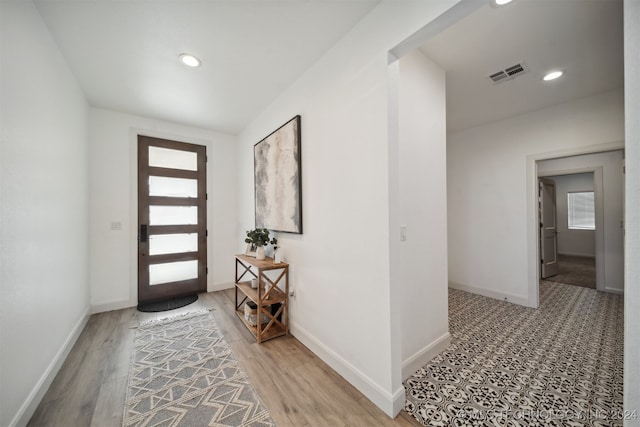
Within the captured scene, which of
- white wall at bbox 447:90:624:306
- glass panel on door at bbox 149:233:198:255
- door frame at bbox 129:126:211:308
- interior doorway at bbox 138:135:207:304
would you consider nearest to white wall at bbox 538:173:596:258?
white wall at bbox 447:90:624:306

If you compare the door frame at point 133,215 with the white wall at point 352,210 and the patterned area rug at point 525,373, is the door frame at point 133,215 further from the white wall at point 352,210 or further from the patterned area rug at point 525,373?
the patterned area rug at point 525,373

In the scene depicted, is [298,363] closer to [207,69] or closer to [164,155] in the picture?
[207,69]

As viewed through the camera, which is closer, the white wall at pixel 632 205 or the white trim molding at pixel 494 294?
the white wall at pixel 632 205

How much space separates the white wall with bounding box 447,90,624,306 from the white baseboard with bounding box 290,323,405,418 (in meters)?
2.96

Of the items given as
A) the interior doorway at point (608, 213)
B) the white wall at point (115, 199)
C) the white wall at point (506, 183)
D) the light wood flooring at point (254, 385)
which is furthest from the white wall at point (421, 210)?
the white wall at point (115, 199)

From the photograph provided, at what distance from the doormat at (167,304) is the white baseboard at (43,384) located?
2.51 ft

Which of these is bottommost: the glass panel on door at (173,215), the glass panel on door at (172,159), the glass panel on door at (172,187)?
the glass panel on door at (173,215)

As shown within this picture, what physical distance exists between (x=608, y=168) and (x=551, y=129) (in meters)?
1.77

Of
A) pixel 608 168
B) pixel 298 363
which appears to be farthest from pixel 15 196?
pixel 608 168

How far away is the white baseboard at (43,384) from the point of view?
140 centimetres

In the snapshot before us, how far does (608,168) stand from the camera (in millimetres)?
3789

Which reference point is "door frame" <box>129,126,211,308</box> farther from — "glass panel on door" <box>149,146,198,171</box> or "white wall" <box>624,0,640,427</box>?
"white wall" <box>624,0,640,427</box>

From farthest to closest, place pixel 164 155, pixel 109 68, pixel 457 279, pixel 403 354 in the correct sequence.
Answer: pixel 457 279 → pixel 164 155 → pixel 109 68 → pixel 403 354

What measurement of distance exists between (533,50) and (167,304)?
5.11 metres
